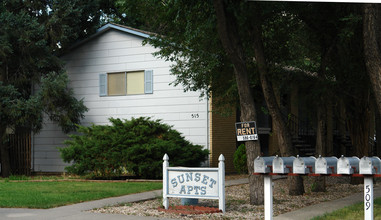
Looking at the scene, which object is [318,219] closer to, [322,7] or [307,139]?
[322,7]

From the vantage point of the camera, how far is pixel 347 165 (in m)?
7.72

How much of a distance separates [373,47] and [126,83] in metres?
13.6

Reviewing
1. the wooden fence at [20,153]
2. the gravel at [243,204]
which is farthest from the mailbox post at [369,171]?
the wooden fence at [20,153]

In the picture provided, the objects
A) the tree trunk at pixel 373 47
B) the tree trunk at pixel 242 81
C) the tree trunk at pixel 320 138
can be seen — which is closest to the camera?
the tree trunk at pixel 373 47

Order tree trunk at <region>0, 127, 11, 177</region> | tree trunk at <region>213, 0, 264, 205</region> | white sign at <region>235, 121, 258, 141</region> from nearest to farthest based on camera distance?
white sign at <region>235, 121, 258, 141</region> < tree trunk at <region>213, 0, 264, 205</region> < tree trunk at <region>0, 127, 11, 177</region>

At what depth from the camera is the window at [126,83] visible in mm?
22328

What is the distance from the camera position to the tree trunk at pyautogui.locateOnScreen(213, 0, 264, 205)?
11484 mm

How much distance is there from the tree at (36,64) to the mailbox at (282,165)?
15.0 metres

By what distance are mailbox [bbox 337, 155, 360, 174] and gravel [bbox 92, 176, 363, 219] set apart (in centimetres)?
273

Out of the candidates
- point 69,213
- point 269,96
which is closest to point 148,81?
point 269,96

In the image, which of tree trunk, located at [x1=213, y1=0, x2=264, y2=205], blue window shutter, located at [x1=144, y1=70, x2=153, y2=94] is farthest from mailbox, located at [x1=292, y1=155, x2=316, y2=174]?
blue window shutter, located at [x1=144, y1=70, x2=153, y2=94]

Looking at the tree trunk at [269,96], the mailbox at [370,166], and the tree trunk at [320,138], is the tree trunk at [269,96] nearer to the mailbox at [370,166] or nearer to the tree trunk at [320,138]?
the tree trunk at [320,138]

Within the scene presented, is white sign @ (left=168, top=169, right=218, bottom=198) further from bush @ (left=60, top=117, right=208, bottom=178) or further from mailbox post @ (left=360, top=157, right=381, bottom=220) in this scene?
bush @ (left=60, top=117, right=208, bottom=178)

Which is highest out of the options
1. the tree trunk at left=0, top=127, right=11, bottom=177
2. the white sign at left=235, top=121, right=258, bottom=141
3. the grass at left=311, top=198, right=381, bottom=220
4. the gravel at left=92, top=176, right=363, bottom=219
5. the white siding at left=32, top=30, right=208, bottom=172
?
the white siding at left=32, top=30, right=208, bottom=172
